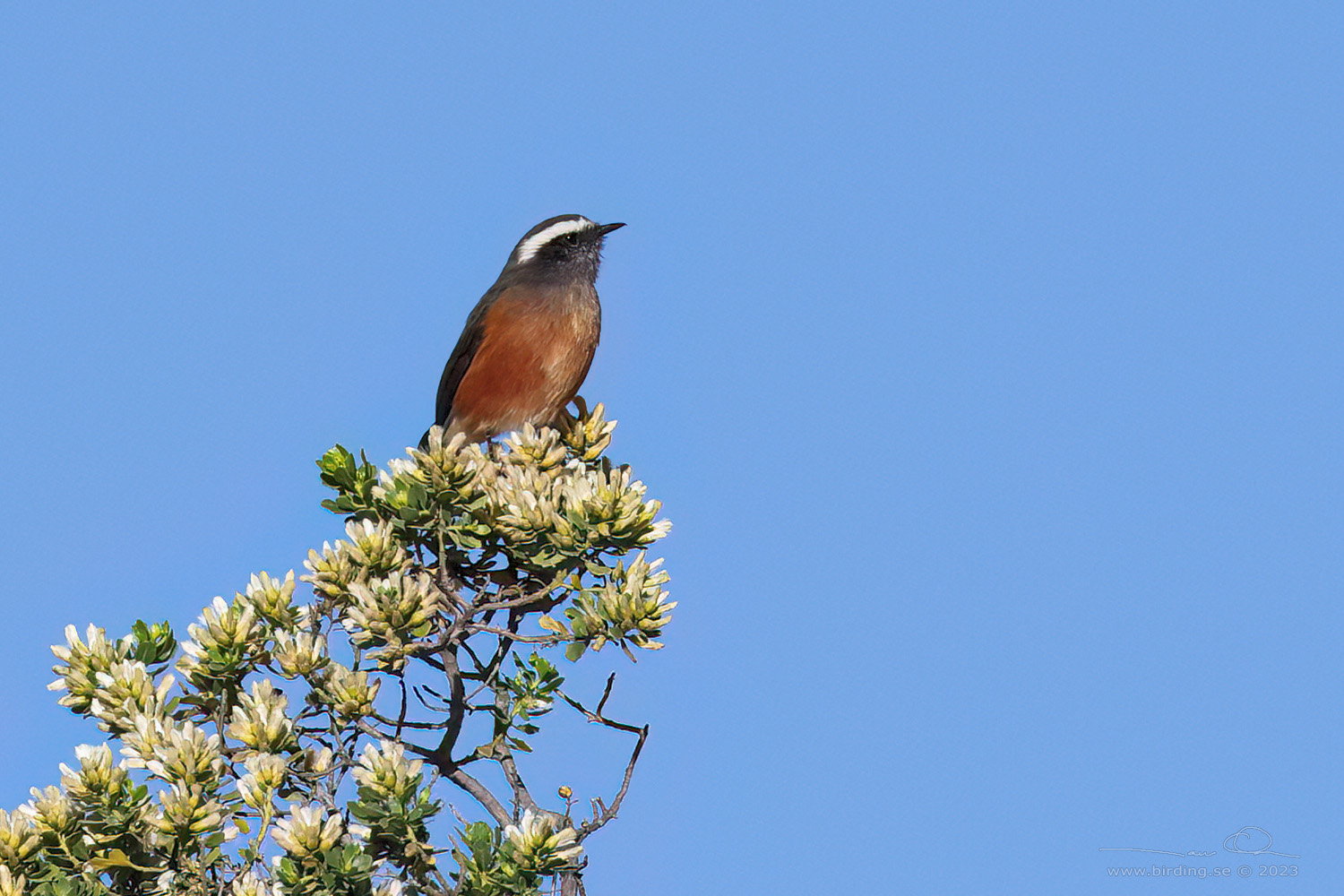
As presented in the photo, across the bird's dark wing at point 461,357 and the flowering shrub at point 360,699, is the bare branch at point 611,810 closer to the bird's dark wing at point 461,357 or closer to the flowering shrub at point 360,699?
the flowering shrub at point 360,699

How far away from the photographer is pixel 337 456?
5426 millimetres

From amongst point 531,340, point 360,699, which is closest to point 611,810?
point 360,699

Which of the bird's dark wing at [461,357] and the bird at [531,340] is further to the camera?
the bird's dark wing at [461,357]

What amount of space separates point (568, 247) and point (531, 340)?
35.7 inches

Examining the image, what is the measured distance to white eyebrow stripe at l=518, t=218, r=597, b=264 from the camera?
27.6ft

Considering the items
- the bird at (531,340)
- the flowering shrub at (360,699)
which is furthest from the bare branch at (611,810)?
the bird at (531,340)

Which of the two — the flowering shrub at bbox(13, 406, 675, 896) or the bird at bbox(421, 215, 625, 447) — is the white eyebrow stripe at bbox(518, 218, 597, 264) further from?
the flowering shrub at bbox(13, 406, 675, 896)

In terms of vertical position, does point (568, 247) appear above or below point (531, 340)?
above

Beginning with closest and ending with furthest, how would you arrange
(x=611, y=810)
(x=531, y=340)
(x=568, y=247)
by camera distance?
(x=611, y=810) < (x=531, y=340) < (x=568, y=247)

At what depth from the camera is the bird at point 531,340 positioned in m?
7.65

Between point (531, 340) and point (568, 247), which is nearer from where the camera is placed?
point (531, 340)

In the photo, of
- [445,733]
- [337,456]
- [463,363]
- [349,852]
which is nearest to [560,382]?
[463,363]

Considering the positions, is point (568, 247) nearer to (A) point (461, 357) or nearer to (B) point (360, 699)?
(A) point (461, 357)

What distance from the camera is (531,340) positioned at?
7.75 metres
